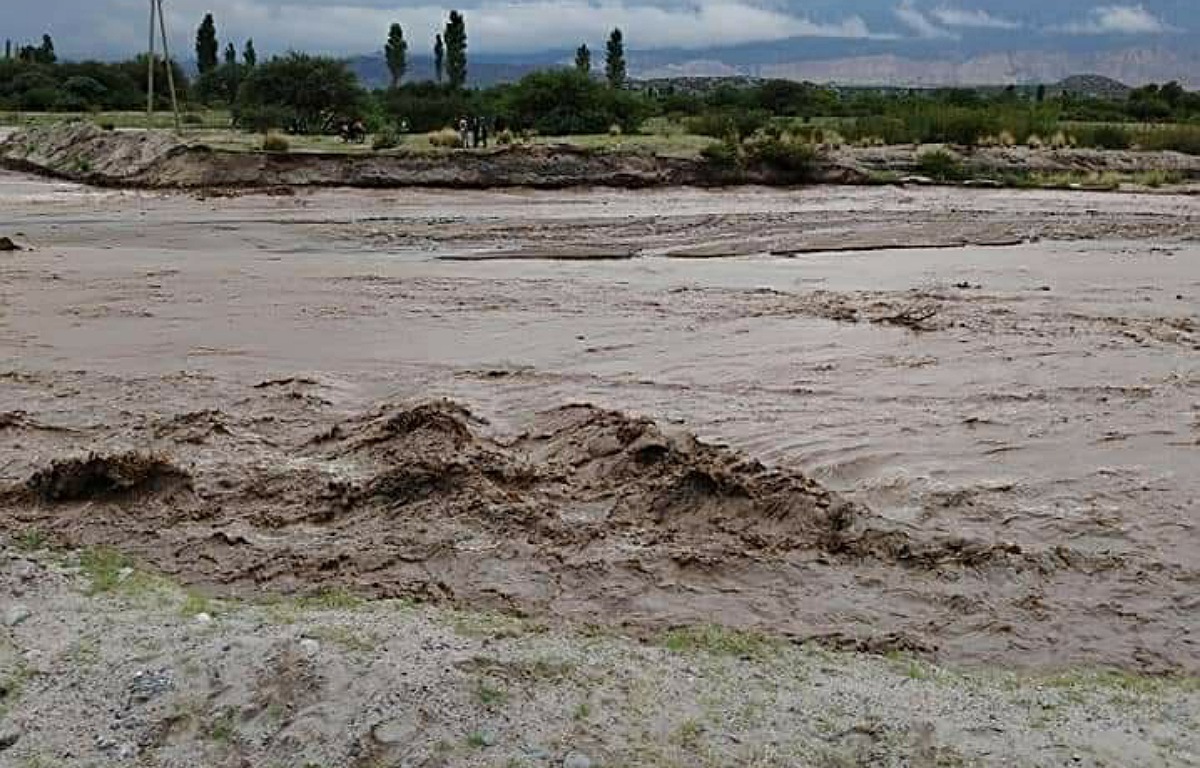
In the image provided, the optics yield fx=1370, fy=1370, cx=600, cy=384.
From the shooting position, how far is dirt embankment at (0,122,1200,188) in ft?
101

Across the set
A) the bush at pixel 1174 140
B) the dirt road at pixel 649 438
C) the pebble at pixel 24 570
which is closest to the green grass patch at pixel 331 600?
the dirt road at pixel 649 438

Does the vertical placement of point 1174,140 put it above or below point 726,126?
below

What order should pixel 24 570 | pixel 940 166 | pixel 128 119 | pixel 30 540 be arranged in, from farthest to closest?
pixel 128 119
pixel 940 166
pixel 30 540
pixel 24 570

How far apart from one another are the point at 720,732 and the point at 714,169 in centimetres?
2940

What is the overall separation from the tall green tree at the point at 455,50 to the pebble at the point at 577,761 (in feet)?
284

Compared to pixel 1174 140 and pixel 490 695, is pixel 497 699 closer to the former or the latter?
pixel 490 695

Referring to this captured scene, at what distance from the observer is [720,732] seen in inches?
191

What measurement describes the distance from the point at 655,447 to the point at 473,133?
97.0 ft

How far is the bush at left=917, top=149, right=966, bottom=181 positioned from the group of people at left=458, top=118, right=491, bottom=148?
11.7m

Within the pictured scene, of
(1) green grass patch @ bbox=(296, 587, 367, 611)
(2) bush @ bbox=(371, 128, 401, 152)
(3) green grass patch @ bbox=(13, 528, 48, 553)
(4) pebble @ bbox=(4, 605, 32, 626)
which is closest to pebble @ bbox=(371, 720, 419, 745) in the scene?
(1) green grass patch @ bbox=(296, 587, 367, 611)

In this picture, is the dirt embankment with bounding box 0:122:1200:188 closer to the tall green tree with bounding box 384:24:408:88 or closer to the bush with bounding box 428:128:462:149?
the bush with bounding box 428:128:462:149

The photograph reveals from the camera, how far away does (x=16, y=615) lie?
5789mm

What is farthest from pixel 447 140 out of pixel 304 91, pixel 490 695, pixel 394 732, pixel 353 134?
pixel 394 732

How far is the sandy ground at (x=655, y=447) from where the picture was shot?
20.2 ft
